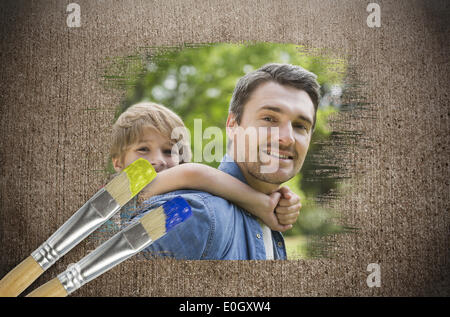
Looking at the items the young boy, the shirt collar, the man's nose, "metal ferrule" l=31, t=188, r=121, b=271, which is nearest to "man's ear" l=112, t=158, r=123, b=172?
the young boy

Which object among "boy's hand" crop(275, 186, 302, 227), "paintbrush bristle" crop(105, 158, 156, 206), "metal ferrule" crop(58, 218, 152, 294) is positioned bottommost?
"metal ferrule" crop(58, 218, 152, 294)

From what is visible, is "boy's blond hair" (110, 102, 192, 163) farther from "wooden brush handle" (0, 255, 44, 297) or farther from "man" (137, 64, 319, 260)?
"wooden brush handle" (0, 255, 44, 297)

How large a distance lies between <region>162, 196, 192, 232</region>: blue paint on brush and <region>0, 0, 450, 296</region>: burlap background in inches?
6.4

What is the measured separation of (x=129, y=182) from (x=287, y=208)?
0.40 meters

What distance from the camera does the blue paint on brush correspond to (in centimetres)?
88

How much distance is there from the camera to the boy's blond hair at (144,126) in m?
1.00

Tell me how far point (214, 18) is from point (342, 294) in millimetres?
796

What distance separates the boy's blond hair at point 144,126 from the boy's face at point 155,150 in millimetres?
12

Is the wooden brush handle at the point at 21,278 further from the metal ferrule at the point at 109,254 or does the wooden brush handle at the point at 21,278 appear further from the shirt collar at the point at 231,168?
the shirt collar at the point at 231,168

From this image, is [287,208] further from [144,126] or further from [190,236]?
[144,126]

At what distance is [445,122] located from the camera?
1.05 meters

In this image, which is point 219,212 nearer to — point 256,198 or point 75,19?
point 256,198

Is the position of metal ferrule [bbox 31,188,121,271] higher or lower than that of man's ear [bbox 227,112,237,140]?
lower

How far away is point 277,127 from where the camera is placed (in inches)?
39.0
